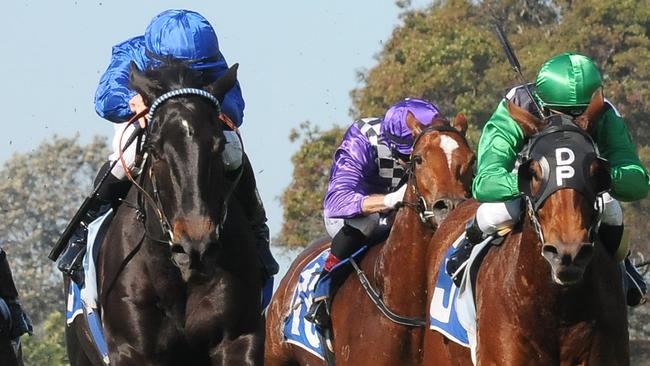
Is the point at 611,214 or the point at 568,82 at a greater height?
the point at 568,82

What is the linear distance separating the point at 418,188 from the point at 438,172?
18 centimetres

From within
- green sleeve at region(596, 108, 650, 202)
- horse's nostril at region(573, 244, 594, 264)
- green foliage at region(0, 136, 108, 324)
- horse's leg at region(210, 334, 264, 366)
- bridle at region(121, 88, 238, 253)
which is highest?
bridle at region(121, 88, 238, 253)

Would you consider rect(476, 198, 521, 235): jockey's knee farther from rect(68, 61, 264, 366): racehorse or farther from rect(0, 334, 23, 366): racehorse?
rect(0, 334, 23, 366): racehorse

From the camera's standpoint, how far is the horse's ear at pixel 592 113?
7484mm

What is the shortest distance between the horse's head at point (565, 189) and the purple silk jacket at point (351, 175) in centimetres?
353

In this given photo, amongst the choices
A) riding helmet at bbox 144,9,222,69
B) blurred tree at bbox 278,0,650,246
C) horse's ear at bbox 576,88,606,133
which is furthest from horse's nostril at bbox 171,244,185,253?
blurred tree at bbox 278,0,650,246

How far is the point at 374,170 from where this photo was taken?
11219 millimetres

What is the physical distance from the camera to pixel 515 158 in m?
7.84

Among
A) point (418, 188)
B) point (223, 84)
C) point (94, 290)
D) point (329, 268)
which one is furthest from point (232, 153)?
point (329, 268)

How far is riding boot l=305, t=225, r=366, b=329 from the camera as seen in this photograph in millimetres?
11125

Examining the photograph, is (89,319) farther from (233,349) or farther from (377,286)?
(377,286)

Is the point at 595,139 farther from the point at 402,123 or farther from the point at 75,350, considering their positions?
the point at 75,350

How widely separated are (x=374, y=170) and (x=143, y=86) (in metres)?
3.01

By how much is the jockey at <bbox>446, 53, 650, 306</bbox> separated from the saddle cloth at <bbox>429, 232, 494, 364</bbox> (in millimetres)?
536
